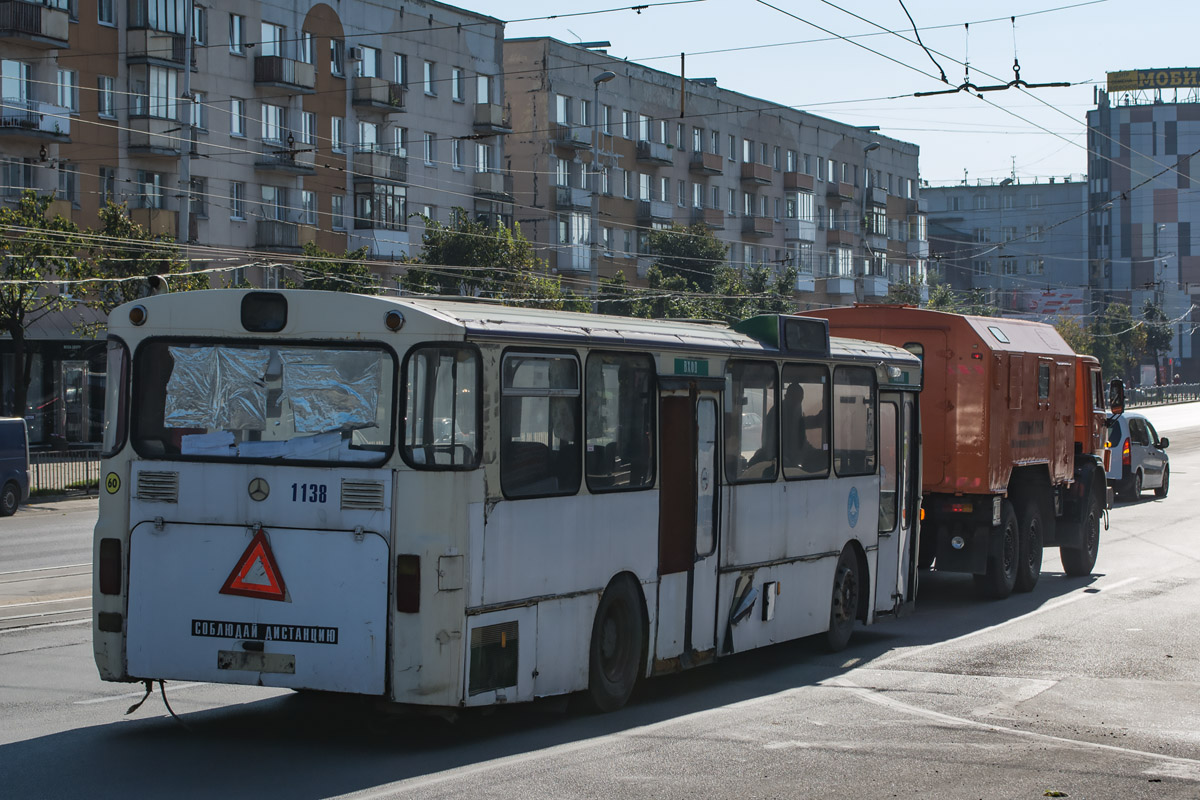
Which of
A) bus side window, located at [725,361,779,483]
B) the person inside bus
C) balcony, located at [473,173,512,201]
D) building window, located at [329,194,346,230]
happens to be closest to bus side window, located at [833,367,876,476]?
the person inside bus

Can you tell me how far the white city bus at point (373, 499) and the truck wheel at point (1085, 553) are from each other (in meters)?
11.3

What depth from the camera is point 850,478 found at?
1320 cm

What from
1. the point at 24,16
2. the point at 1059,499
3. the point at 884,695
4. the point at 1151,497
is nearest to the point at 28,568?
the point at 884,695

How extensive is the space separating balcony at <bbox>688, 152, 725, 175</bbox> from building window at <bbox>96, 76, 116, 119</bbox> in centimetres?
3652

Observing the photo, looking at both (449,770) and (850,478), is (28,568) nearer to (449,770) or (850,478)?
(850,478)

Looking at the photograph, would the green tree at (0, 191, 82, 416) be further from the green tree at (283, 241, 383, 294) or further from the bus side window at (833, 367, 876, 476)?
the bus side window at (833, 367, 876, 476)

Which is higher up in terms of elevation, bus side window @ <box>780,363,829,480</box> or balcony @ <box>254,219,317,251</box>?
balcony @ <box>254,219,317,251</box>

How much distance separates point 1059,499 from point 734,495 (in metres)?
9.69

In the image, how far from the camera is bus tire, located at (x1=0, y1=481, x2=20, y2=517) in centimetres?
2862

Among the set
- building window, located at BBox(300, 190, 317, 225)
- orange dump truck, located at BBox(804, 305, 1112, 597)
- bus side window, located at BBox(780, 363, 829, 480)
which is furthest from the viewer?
building window, located at BBox(300, 190, 317, 225)

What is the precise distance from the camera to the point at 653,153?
73188 mm

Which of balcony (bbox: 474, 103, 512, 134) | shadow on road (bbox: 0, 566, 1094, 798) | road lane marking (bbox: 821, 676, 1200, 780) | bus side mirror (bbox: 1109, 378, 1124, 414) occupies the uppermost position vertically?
balcony (bbox: 474, 103, 512, 134)

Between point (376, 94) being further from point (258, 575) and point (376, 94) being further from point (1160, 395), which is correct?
point (1160, 395)

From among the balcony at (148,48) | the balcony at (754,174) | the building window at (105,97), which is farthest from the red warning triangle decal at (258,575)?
the balcony at (754,174)
